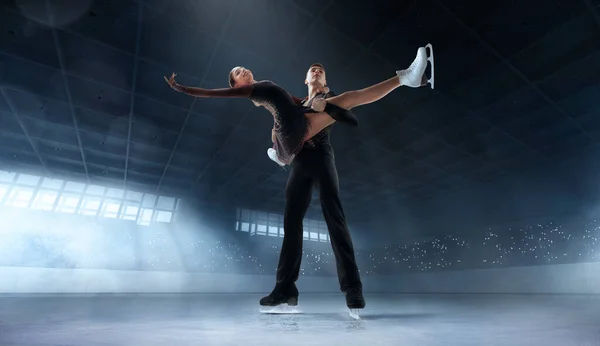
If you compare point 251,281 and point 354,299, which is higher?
point 251,281

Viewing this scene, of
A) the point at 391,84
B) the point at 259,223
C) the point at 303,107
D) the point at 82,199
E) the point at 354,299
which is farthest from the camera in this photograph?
the point at 259,223

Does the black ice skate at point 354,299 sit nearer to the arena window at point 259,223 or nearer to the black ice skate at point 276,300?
the black ice skate at point 276,300

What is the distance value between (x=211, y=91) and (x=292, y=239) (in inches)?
31.7

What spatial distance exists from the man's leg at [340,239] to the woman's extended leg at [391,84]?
31 centimetres

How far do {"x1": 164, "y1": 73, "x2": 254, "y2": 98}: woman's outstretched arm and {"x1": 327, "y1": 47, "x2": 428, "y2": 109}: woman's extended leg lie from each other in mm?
412

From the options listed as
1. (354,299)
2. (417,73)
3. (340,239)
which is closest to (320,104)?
(417,73)

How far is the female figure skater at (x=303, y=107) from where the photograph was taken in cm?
142

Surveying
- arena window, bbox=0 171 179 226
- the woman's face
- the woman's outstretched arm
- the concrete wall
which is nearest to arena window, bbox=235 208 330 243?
the concrete wall

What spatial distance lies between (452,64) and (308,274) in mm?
8589

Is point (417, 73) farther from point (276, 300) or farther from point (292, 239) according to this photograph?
point (276, 300)

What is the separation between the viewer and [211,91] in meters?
1.37

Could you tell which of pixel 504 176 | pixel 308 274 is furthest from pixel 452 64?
pixel 308 274

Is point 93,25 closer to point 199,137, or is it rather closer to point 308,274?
point 199,137

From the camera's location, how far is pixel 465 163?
645 centimetres
